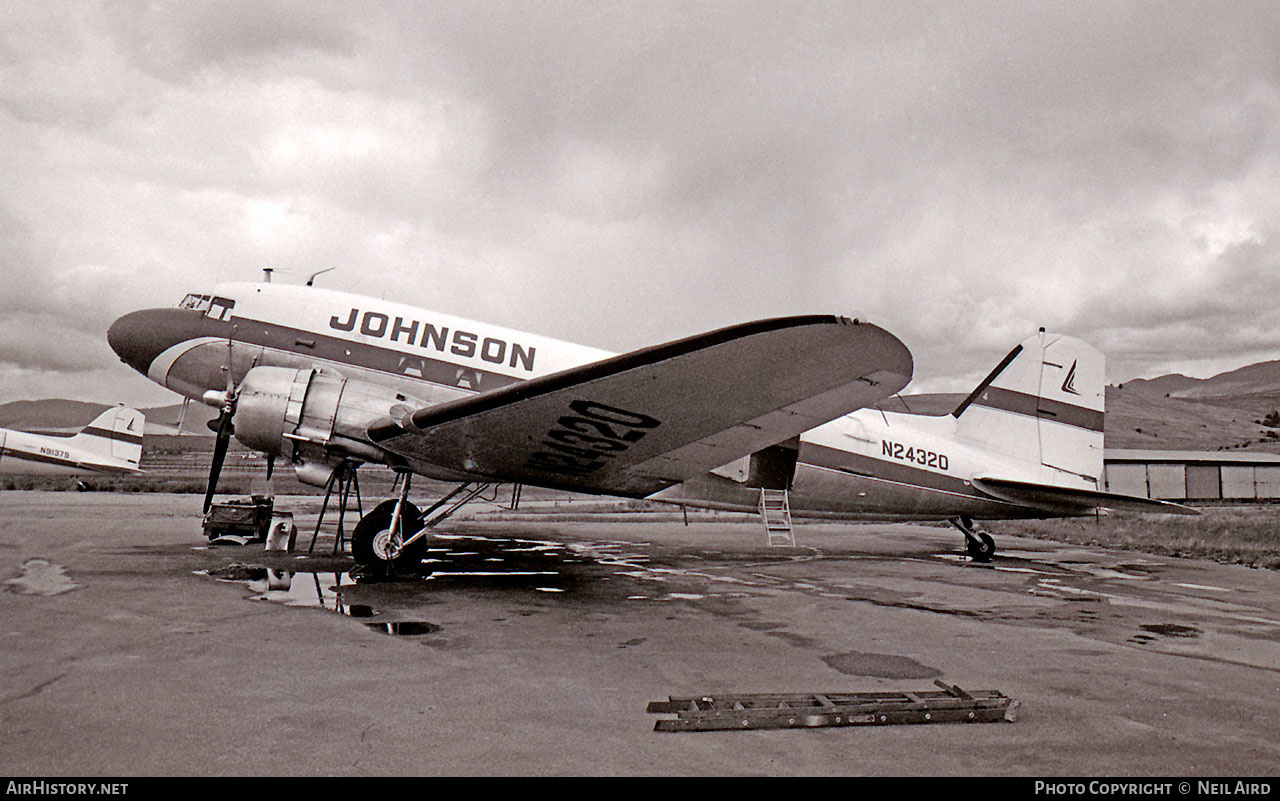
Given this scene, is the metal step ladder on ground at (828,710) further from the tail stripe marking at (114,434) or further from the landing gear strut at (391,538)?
the tail stripe marking at (114,434)

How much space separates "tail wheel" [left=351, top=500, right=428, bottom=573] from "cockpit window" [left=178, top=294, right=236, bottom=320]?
416 centimetres

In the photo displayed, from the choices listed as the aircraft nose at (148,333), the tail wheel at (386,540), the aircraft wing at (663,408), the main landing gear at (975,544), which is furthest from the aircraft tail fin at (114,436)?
the main landing gear at (975,544)

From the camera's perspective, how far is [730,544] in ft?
56.1

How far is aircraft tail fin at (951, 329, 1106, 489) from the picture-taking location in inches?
536

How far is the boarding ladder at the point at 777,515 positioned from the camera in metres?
10.5

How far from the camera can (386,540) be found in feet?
32.4

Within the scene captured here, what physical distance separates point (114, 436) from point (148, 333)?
2776 cm

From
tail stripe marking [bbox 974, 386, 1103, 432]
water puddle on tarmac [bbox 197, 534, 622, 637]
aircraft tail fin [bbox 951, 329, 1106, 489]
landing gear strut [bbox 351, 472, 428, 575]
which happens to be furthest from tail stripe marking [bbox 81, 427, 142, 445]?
tail stripe marking [bbox 974, 386, 1103, 432]

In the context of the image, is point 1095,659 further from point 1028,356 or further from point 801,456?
point 1028,356

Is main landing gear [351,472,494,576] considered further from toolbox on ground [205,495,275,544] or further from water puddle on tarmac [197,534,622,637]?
toolbox on ground [205,495,275,544]

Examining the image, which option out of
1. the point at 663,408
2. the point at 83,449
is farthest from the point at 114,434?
the point at 663,408

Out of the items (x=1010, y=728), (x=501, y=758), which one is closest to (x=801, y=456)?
(x=1010, y=728)

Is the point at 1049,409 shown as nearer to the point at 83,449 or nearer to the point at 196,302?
the point at 196,302
